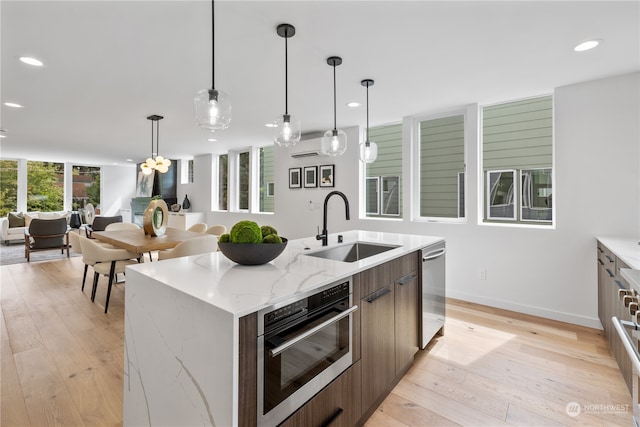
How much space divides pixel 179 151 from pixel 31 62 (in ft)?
15.2

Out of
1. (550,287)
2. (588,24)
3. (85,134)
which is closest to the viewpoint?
(588,24)

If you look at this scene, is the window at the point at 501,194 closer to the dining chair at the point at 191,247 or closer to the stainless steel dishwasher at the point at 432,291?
the stainless steel dishwasher at the point at 432,291

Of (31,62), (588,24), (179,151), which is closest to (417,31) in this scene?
(588,24)

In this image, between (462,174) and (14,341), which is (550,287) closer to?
(462,174)

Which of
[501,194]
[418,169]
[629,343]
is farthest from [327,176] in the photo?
[629,343]

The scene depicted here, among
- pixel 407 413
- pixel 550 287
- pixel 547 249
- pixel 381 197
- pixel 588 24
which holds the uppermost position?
pixel 588 24

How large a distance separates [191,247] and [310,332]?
95.9 inches

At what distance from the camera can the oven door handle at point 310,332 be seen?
108cm

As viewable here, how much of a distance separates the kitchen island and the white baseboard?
254 cm

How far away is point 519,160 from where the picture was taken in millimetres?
3535

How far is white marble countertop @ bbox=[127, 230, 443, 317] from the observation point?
1.10 m

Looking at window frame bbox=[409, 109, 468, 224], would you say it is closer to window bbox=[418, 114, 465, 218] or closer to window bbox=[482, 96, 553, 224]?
window bbox=[418, 114, 465, 218]

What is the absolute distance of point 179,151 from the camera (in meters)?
7.11

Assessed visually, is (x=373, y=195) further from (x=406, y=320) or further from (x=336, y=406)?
(x=336, y=406)
